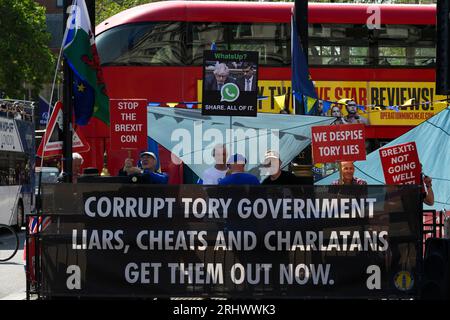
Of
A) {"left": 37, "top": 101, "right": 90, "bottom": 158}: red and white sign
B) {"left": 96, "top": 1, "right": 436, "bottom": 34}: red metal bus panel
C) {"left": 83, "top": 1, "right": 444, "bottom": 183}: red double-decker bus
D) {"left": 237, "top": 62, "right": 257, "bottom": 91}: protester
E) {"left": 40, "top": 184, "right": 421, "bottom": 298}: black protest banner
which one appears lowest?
{"left": 40, "top": 184, "right": 421, "bottom": 298}: black protest banner

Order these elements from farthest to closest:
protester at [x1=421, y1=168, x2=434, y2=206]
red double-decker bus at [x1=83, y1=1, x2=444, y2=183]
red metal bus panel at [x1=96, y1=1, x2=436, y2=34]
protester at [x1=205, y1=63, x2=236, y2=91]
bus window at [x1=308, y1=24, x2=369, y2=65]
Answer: bus window at [x1=308, y1=24, x2=369, y2=65] → red metal bus panel at [x1=96, y1=1, x2=436, y2=34] → red double-decker bus at [x1=83, y1=1, x2=444, y2=183] → protester at [x1=205, y1=63, x2=236, y2=91] → protester at [x1=421, y1=168, x2=434, y2=206]

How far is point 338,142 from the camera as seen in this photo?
37.3 ft

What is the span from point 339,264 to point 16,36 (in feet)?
115

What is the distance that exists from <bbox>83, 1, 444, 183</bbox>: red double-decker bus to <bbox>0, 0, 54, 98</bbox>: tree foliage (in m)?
20.9

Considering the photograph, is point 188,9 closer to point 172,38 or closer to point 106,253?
point 172,38

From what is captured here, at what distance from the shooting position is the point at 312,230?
365 inches

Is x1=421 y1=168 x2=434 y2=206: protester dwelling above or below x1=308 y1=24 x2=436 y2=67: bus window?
below

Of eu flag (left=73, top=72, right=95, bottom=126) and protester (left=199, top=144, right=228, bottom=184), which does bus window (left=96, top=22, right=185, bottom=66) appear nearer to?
eu flag (left=73, top=72, right=95, bottom=126)

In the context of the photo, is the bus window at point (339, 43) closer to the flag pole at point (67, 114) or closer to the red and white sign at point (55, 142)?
the red and white sign at point (55, 142)

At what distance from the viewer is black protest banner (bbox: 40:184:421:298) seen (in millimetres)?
9250

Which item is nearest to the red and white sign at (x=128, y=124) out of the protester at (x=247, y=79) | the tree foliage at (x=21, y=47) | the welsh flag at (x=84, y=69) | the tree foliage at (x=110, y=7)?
the welsh flag at (x=84, y=69)

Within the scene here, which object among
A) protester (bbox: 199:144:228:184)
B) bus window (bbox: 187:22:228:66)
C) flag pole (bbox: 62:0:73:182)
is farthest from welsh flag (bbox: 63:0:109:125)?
bus window (bbox: 187:22:228:66)

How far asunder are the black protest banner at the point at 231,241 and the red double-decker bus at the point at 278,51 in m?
11.6

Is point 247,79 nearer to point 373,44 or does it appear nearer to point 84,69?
point 84,69
